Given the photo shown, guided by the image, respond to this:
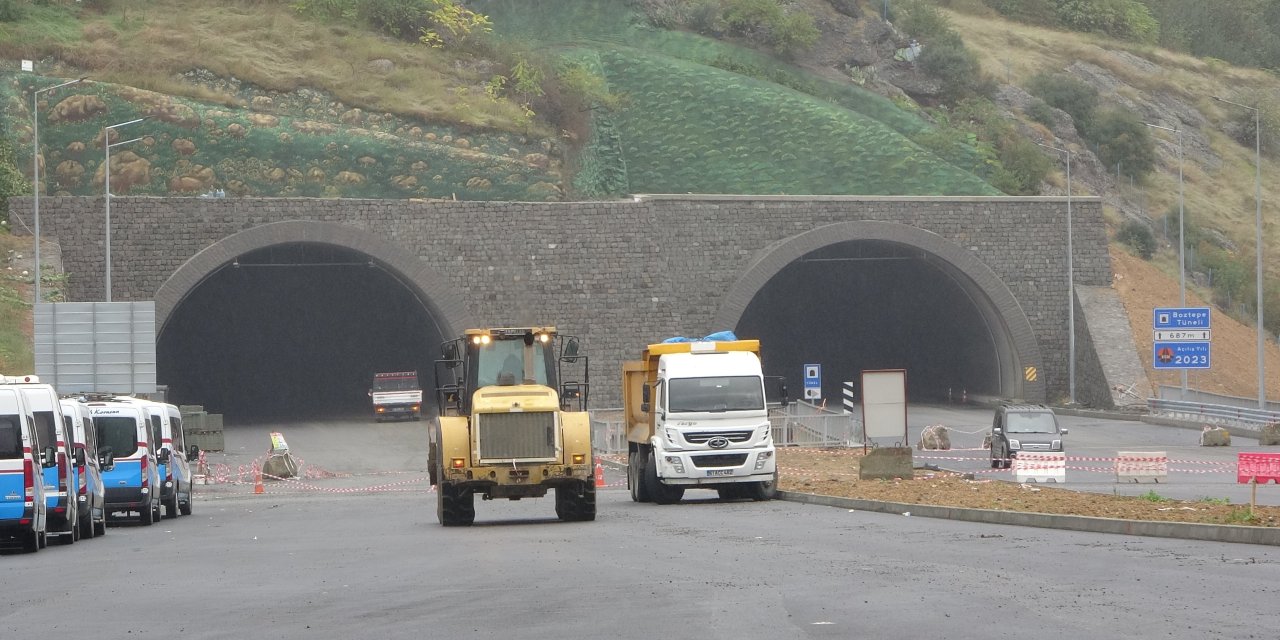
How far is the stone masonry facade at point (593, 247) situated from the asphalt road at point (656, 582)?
32584mm

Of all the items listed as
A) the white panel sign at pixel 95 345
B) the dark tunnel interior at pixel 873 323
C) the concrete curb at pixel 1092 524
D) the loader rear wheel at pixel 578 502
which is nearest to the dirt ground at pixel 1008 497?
the concrete curb at pixel 1092 524

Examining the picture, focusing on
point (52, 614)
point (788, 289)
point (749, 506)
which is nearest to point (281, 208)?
point (788, 289)

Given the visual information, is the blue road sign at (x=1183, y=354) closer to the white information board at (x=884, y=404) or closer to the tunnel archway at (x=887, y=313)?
the tunnel archway at (x=887, y=313)

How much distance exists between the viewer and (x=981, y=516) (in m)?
22.1

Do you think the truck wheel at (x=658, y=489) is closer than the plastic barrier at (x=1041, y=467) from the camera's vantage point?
Yes

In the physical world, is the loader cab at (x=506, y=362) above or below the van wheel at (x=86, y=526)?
above

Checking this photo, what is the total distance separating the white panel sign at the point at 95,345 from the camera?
4591 cm

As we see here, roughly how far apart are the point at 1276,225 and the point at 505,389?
6743cm

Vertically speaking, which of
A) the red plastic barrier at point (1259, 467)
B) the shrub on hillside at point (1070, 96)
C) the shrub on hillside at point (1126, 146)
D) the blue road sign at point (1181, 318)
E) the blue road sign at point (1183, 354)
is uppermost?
the shrub on hillside at point (1070, 96)

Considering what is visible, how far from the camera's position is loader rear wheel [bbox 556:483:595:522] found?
24922 millimetres

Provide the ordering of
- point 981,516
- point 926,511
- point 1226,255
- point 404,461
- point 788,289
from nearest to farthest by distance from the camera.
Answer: point 981,516
point 926,511
point 404,461
point 788,289
point 1226,255

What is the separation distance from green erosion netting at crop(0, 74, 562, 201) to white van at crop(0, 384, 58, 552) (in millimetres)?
40510

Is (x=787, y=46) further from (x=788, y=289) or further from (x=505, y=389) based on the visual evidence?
(x=505, y=389)

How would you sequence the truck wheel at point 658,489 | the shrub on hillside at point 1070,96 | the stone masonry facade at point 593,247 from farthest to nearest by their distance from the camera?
the shrub on hillside at point 1070,96 → the stone masonry facade at point 593,247 → the truck wheel at point 658,489
